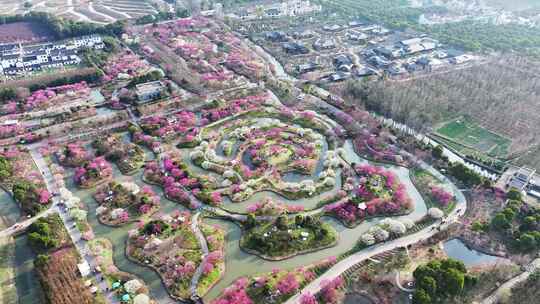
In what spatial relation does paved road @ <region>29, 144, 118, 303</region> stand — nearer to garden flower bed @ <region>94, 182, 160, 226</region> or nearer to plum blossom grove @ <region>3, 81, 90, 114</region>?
garden flower bed @ <region>94, 182, 160, 226</region>

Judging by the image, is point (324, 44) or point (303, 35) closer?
point (324, 44)

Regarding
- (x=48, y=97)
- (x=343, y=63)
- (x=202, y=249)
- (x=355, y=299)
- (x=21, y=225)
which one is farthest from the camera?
(x=343, y=63)

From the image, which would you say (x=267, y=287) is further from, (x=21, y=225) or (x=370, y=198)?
(x=21, y=225)

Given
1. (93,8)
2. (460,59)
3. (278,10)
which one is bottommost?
(460,59)

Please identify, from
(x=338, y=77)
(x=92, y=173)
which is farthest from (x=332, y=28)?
(x=92, y=173)

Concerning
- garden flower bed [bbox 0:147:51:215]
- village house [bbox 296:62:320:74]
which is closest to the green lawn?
village house [bbox 296:62:320:74]

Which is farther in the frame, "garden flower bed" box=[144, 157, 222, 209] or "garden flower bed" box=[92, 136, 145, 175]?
"garden flower bed" box=[92, 136, 145, 175]
